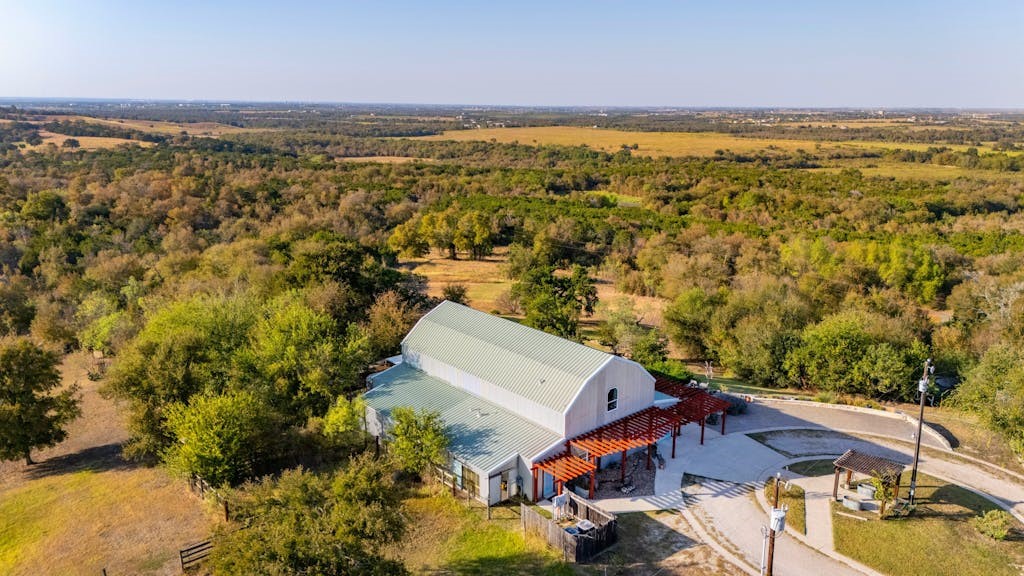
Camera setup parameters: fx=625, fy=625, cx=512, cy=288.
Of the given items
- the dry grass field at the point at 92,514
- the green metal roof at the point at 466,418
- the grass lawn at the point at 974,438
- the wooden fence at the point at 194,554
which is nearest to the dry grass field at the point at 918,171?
the grass lawn at the point at 974,438

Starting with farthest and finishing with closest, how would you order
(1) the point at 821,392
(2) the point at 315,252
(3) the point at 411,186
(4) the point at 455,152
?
(4) the point at 455,152 → (3) the point at 411,186 → (2) the point at 315,252 → (1) the point at 821,392

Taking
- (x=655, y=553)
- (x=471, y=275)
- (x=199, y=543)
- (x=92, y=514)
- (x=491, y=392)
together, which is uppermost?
→ (x=491, y=392)

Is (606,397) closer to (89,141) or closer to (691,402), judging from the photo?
(691,402)

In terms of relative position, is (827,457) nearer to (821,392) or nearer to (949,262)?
(821,392)

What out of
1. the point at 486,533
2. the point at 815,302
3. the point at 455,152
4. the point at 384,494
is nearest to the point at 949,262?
the point at 815,302

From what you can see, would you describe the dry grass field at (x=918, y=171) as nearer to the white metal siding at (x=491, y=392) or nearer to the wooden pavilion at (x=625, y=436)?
the wooden pavilion at (x=625, y=436)

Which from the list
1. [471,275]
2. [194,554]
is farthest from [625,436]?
[471,275]

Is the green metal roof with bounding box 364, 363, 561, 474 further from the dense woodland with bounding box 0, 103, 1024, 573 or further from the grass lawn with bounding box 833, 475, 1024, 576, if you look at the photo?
the grass lawn with bounding box 833, 475, 1024, 576
